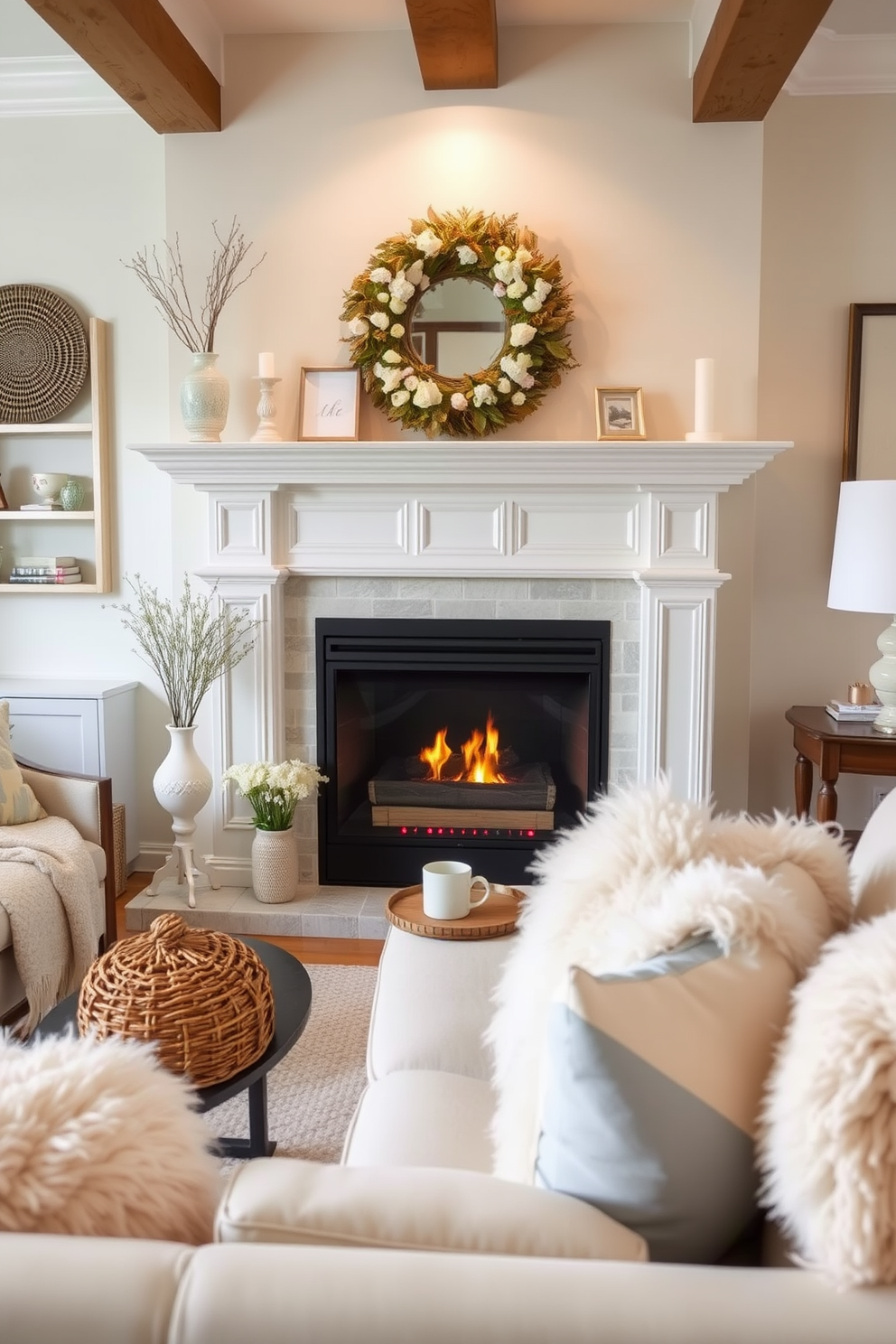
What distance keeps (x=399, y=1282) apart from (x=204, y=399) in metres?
2.88

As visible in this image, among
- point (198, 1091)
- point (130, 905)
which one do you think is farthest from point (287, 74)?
point (198, 1091)

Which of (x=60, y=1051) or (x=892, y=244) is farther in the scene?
→ (x=892, y=244)

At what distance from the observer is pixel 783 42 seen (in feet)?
8.73

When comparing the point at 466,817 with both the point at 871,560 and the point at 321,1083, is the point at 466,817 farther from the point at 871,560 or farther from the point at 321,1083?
the point at 871,560

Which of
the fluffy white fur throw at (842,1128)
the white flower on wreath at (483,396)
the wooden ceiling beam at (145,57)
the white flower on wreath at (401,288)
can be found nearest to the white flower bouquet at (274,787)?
the white flower on wreath at (483,396)

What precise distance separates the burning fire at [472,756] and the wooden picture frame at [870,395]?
154 centimetres

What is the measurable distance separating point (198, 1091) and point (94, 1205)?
702mm

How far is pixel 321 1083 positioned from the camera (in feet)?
7.80

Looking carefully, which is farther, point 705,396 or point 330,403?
point 330,403

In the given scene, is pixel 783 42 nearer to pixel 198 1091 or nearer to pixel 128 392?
pixel 128 392

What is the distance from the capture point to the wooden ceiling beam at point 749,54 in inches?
99.2

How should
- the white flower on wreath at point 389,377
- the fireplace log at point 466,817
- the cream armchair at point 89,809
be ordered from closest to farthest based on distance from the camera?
the cream armchair at point 89,809
the white flower on wreath at point 389,377
the fireplace log at point 466,817

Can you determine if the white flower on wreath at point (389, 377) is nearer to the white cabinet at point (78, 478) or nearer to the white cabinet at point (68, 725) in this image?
the white cabinet at point (78, 478)

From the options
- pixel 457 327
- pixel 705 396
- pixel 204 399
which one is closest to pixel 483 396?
pixel 457 327
